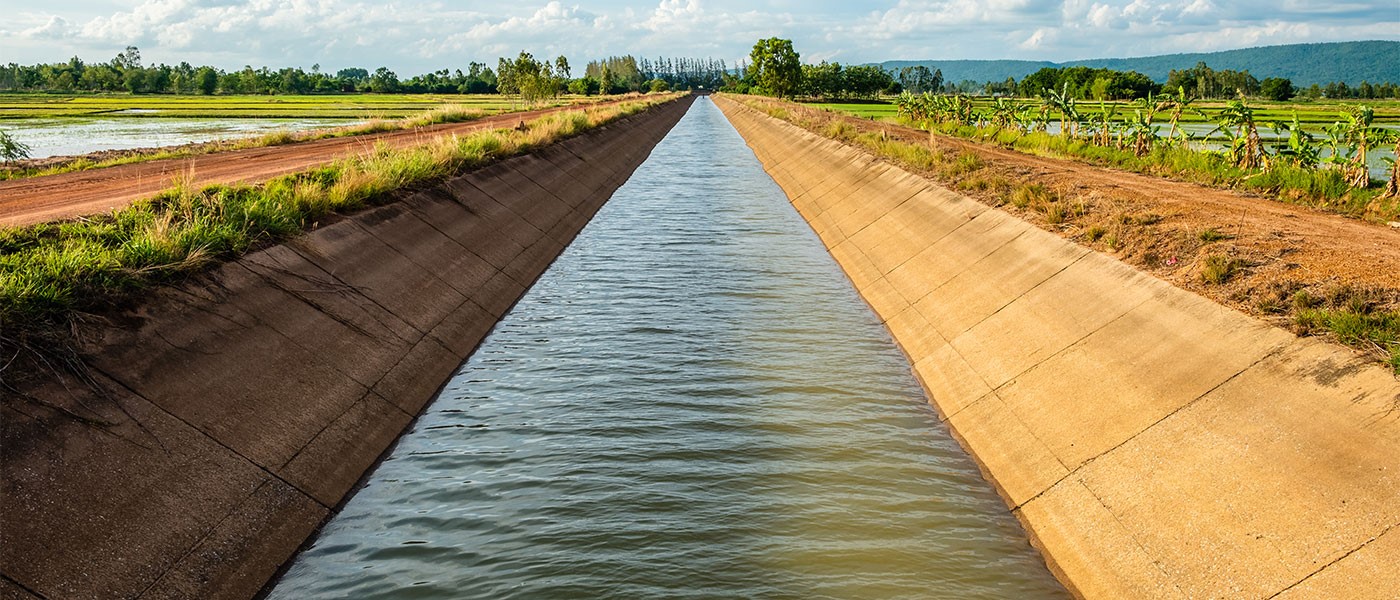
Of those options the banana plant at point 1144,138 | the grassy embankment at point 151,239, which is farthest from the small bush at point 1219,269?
the banana plant at point 1144,138

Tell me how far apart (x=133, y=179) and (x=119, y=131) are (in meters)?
33.7

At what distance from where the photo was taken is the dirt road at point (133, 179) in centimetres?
1422

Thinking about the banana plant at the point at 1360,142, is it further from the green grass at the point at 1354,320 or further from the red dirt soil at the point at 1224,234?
the green grass at the point at 1354,320

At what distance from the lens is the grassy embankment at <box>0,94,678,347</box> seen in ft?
25.3

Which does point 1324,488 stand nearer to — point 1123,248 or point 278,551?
point 1123,248

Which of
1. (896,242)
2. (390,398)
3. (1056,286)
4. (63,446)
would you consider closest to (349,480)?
(390,398)

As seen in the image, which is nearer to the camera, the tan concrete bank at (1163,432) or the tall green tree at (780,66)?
the tan concrete bank at (1163,432)

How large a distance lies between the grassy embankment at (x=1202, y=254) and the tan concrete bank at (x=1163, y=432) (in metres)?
0.27

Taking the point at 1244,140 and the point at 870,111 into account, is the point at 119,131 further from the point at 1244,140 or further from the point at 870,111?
the point at 870,111

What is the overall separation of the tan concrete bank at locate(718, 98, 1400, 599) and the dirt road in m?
10.8

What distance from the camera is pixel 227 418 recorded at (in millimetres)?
7930

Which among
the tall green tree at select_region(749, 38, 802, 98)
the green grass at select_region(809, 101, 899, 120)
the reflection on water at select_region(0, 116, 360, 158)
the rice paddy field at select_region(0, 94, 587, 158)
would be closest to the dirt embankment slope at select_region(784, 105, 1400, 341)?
the rice paddy field at select_region(0, 94, 587, 158)

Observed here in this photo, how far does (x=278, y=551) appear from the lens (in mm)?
7227

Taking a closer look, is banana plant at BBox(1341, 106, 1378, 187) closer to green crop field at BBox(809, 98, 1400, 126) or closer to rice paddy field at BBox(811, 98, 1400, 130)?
rice paddy field at BBox(811, 98, 1400, 130)
